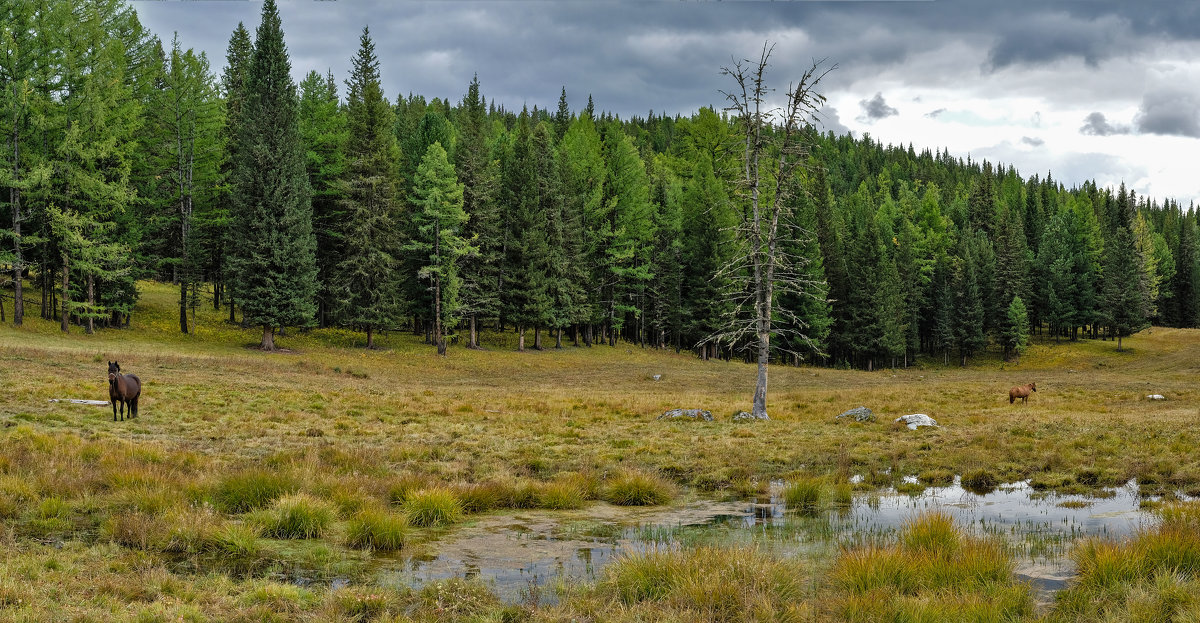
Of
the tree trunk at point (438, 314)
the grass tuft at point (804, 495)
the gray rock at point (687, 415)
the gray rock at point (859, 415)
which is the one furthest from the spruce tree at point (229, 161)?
the grass tuft at point (804, 495)

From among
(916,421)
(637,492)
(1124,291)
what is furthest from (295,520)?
(1124,291)

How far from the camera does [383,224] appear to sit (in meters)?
50.2

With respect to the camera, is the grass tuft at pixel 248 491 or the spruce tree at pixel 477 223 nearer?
the grass tuft at pixel 248 491

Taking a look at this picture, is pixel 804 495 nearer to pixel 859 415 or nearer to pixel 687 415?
pixel 687 415

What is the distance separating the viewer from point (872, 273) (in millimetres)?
69000

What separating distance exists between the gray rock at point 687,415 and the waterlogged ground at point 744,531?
10.1m

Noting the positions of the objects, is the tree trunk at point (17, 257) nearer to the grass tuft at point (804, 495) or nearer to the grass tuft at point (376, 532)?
the grass tuft at point (376, 532)

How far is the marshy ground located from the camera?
6.52 metres

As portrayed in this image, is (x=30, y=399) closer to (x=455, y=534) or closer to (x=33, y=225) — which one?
(x=455, y=534)

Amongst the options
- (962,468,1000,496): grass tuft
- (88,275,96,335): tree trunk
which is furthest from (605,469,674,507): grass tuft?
(88,275,96,335): tree trunk

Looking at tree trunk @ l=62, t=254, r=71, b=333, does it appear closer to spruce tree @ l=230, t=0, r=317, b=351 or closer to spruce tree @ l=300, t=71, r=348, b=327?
spruce tree @ l=230, t=0, r=317, b=351

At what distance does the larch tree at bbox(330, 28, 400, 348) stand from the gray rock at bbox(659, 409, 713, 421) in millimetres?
30589

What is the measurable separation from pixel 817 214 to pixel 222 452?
65504 millimetres

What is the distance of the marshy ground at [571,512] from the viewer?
652cm
